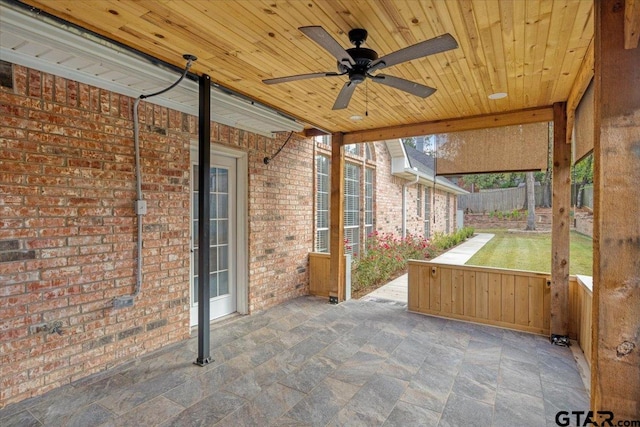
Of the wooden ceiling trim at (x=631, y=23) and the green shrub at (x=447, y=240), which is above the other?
the wooden ceiling trim at (x=631, y=23)

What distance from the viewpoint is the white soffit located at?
80.0 inches

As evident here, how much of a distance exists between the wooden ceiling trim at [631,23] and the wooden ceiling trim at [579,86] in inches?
36.4

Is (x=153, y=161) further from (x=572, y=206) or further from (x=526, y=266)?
(x=526, y=266)

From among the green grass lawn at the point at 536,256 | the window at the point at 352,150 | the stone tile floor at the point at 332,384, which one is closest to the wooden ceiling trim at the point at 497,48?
the green grass lawn at the point at 536,256

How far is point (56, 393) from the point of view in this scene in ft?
8.43

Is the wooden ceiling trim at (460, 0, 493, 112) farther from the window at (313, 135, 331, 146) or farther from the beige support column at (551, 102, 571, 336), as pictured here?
the window at (313, 135, 331, 146)

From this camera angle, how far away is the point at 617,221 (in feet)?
5.20

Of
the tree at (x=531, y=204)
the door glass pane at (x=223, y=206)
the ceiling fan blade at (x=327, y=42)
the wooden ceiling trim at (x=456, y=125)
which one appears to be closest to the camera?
the ceiling fan blade at (x=327, y=42)

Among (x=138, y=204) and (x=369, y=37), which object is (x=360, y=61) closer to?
(x=369, y=37)

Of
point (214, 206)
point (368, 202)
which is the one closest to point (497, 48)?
point (214, 206)

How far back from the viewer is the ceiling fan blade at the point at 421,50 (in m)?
1.80

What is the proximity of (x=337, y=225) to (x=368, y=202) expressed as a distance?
2.74 meters

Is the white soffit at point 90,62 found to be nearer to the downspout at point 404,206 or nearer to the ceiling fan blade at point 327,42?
the ceiling fan blade at point 327,42

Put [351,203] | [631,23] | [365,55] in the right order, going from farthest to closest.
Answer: [351,203] → [365,55] → [631,23]
